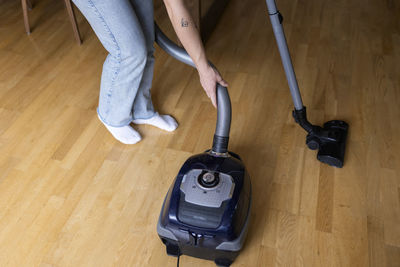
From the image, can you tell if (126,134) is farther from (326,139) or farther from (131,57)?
(326,139)

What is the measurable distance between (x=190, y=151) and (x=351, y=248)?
67cm

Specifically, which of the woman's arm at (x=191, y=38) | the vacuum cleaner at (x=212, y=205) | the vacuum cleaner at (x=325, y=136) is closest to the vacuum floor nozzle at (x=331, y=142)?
the vacuum cleaner at (x=325, y=136)

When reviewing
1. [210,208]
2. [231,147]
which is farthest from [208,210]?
[231,147]

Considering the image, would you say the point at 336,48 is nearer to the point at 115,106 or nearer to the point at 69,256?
the point at 115,106

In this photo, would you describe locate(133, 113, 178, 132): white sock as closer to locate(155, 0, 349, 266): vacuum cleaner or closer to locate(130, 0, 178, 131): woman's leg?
locate(130, 0, 178, 131): woman's leg

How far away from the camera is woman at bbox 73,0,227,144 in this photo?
934mm

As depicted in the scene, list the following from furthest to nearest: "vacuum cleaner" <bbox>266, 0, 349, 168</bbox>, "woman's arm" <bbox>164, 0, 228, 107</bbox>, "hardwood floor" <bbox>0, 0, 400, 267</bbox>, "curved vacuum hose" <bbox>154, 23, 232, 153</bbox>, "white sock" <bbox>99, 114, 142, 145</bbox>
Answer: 1. "white sock" <bbox>99, 114, 142, 145</bbox>
2. "vacuum cleaner" <bbox>266, 0, 349, 168</bbox>
3. "hardwood floor" <bbox>0, 0, 400, 267</bbox>
4. "curved vacuum hose" <bbox>154, 23, 232, 153</bbox>
5. "woman's arm" <bbox>164, 0, 228, 107</bbox>

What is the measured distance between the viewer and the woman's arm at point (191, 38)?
0.88 metres

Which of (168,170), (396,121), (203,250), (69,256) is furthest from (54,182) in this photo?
(396,121)

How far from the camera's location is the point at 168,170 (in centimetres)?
136

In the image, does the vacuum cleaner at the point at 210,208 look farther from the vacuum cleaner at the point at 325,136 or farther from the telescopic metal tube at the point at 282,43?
the vacuum cleaner at the point at 325,136

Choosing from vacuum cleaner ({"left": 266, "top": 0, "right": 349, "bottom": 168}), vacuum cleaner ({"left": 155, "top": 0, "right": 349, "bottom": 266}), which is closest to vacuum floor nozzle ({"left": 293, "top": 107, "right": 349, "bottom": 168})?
vacuum cleaner ({"left": 266, "top": 0, "right": 349, "bottom": 168})

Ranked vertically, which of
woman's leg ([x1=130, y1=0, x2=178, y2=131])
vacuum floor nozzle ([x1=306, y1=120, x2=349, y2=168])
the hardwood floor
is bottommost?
the hardwood floor

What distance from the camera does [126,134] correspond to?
1438 mm
